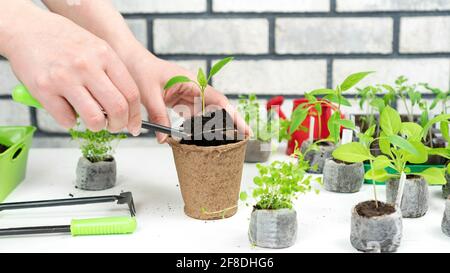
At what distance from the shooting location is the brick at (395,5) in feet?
5.29

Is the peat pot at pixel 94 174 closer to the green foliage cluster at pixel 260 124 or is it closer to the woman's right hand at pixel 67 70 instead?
the woman's right hand at pixel 67 70

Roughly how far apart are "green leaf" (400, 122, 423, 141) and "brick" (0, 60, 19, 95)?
1.11m

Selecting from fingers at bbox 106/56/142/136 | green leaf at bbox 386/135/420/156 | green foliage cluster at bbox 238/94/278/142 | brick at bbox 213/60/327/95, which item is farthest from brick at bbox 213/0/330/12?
green leaf at bbox 386/135/420/156

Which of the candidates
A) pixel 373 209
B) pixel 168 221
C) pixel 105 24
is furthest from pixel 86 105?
pixel 373 209

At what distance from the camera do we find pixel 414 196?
1.06m

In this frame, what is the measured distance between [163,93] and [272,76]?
0.49m

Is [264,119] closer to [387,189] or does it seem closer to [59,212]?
[387,189]

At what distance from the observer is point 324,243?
0.98 metres

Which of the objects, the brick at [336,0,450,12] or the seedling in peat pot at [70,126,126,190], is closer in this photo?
the seedling in peat pot at [70,126,126,190]

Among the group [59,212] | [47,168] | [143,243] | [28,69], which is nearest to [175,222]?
[143,243]

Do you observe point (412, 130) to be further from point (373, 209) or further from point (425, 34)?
point (425, 34)

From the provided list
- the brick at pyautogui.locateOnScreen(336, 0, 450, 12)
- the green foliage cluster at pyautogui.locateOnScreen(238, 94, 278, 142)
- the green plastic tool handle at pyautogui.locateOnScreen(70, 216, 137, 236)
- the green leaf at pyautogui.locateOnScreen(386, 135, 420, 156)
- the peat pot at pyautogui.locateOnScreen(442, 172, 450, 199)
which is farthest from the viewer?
the brick at pyautogui.locateOnScreen(336, 0, 450, 12)

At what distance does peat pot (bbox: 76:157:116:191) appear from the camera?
4.05 ft

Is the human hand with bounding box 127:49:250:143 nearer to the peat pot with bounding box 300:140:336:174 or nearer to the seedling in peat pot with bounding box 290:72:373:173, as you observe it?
the seedling in peat pot with bounding box 290:72:373:173
